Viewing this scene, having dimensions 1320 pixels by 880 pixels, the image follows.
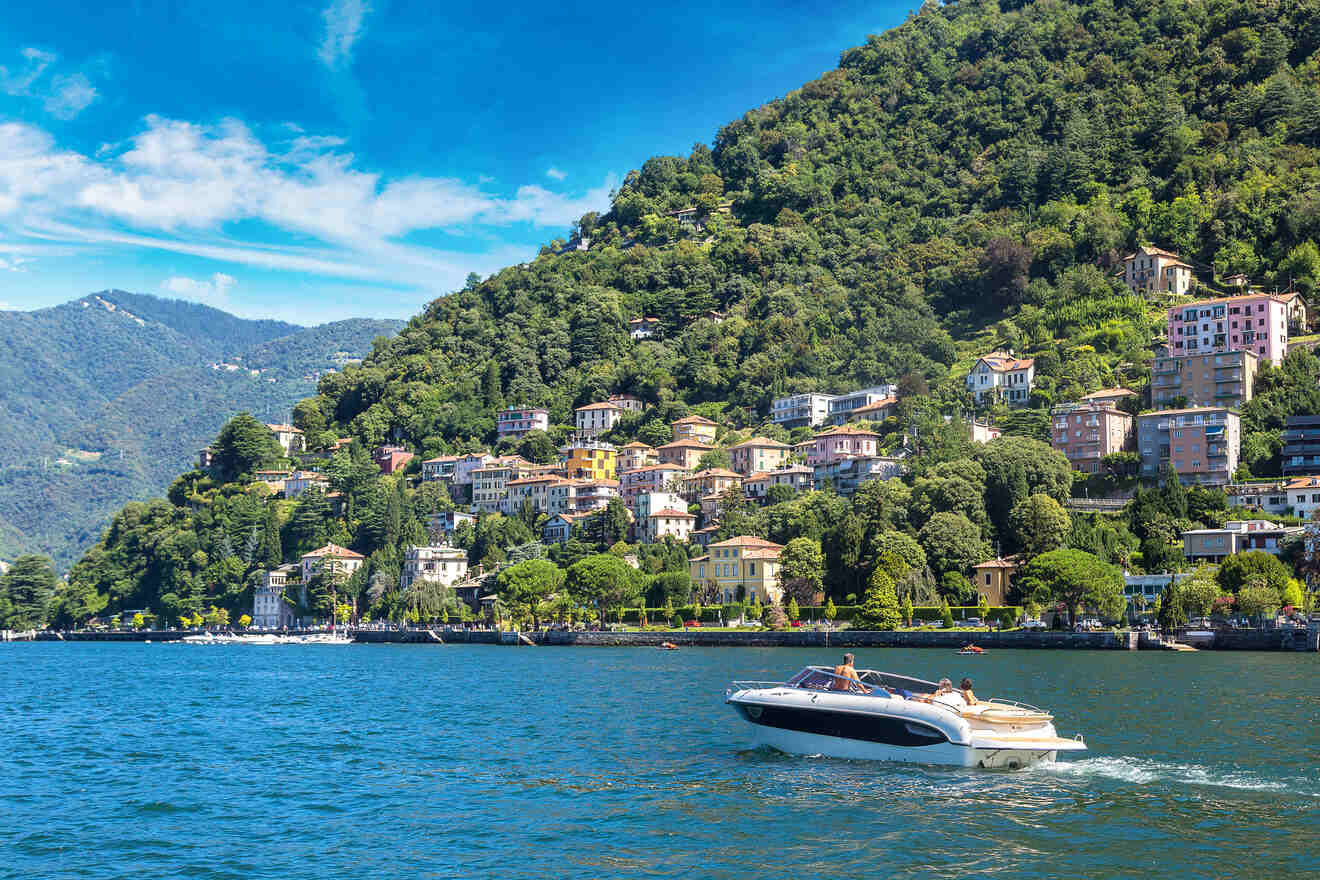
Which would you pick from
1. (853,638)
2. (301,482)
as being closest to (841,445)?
(853,638)

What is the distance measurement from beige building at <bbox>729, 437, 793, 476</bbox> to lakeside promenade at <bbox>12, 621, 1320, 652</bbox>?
37488 millimetres

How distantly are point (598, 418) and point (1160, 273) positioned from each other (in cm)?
6915

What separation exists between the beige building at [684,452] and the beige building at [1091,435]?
Answer: 4569 centimetres

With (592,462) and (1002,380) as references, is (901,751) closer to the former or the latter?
(1002,380)

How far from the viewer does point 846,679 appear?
32.6 meters

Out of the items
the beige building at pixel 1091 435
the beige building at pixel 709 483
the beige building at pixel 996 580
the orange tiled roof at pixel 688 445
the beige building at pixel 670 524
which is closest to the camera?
the beige building at pixel 996 580

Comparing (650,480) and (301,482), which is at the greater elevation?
(301,482)

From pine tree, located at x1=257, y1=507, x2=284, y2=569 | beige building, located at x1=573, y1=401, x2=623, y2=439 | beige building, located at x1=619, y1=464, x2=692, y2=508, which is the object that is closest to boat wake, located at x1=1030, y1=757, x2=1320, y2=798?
beige building, located at x1=619, y1=464, x2=692, y2=508

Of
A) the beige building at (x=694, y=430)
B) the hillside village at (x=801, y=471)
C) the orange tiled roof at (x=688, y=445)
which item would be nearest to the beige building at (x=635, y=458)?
the hillside village at (x=801, y=471)

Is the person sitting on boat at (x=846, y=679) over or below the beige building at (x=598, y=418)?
below

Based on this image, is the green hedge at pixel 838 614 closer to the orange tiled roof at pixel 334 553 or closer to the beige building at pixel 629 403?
the orange tiled roof at pixel 334 553

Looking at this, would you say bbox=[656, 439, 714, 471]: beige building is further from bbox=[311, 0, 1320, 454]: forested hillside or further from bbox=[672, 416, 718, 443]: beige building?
bbox=[311, 0, 1320, 454]: forested hillside

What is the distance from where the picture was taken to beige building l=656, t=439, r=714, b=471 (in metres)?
145

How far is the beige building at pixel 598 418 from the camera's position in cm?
16388
